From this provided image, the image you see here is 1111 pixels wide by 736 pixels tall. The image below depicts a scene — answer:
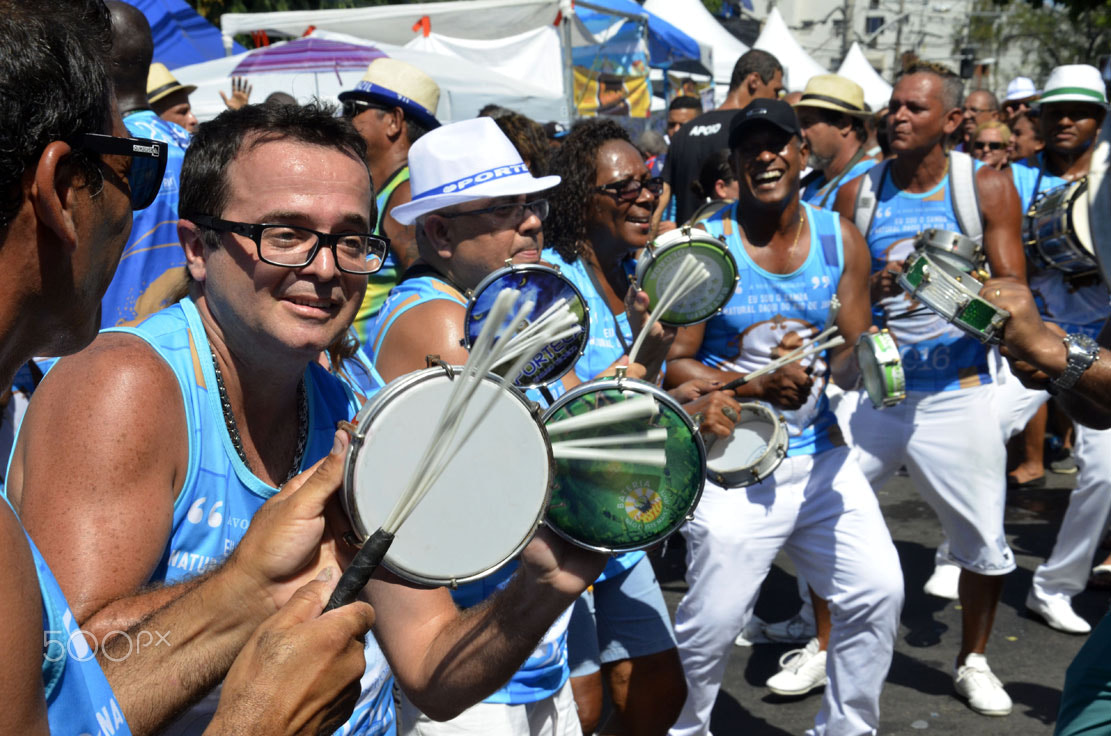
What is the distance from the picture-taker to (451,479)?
5.36ft

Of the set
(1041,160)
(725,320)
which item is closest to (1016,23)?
(1041,160)

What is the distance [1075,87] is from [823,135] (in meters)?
1.67

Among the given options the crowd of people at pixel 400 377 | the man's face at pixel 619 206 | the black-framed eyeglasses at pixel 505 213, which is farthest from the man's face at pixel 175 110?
the black-framed eyeglasses at pixel 505 213

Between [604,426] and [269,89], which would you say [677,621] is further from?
[269,89]

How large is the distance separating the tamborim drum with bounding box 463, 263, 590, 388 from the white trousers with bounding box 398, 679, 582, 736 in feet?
3.14

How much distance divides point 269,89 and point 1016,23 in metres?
56.6

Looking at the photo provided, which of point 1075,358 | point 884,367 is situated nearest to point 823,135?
point 884,367

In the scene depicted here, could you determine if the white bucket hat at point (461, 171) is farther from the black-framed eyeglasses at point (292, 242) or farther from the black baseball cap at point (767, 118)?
the black baseball cap at point (767, 118)

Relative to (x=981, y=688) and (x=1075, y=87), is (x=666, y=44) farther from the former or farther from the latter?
(x=981, y=688)

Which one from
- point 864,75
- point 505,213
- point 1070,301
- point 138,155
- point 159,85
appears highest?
point 138,155

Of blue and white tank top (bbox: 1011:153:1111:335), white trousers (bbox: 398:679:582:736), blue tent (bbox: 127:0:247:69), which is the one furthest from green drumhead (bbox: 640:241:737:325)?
blue tent (bbox: 127:0:247:69)

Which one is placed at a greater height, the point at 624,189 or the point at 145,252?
the point at 624,189

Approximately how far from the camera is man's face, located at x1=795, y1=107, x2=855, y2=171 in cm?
743

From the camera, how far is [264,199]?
2102 millimetres
